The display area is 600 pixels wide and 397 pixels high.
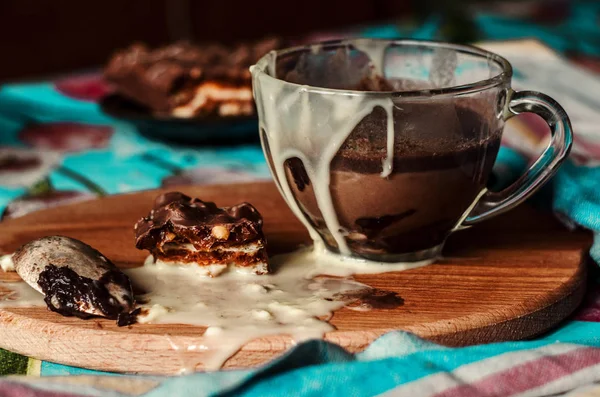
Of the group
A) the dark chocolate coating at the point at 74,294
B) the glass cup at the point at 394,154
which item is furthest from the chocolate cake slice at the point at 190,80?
the dark chocolate coating at the point at 74,294

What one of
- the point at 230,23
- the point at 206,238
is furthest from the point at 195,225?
the point at 230,23

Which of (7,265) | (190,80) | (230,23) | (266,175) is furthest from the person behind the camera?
(230,23)

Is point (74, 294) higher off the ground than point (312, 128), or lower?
lower

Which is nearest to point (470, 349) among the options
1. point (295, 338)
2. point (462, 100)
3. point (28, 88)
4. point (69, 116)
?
point (295, 338)

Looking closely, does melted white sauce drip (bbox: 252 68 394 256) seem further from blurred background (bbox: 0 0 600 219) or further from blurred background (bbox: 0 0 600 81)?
blurred background (bbox: 0 0 600 81)

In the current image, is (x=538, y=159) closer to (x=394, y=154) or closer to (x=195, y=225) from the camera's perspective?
(x=394, y=154)

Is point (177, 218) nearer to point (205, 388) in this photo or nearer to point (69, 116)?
point (205, 388)

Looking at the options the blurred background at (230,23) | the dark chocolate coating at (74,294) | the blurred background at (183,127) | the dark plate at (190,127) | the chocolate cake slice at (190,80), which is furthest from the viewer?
the blurred background at (230,23)

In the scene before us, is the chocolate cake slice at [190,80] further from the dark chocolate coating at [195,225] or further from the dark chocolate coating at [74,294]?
the dark chocolate coating at [74,294]
